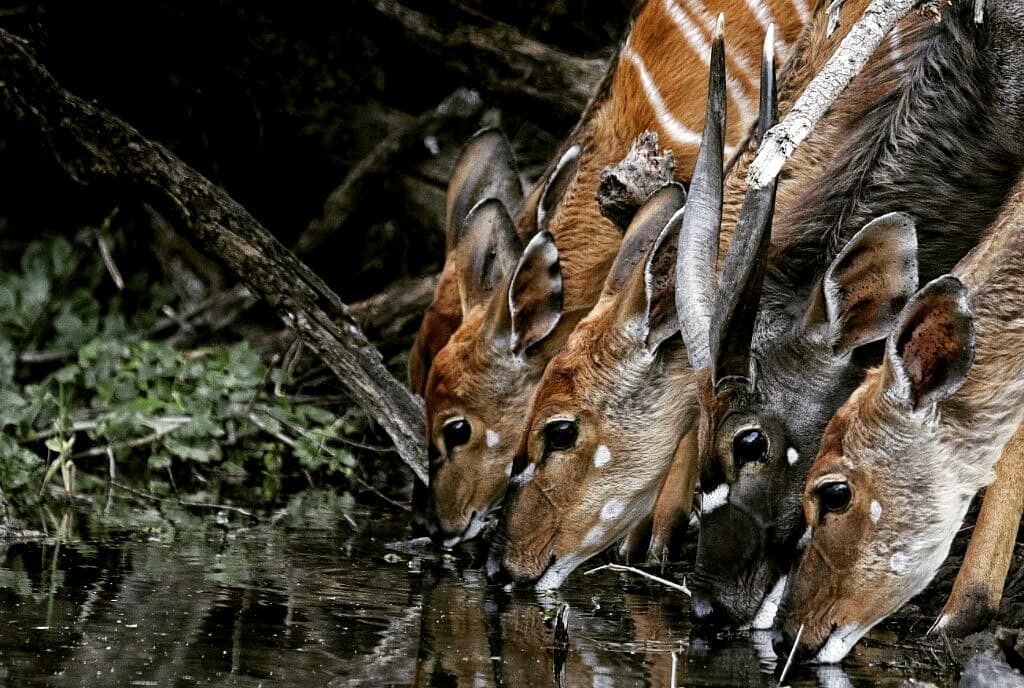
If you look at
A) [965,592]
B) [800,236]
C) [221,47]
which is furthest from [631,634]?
[221,47]

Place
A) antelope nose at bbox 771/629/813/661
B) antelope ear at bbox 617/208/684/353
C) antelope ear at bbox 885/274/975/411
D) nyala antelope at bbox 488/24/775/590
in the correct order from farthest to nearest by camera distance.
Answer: nyala antelope at bbox 488/24/775/590, antelope ear at bbox 617/208/684/353, antelope nose at bbox 771/629/813/661, antelope ear at bbox 885/274/975/411

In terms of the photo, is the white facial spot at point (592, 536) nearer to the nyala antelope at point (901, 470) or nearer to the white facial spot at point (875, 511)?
the nyala antelope at point (901, 470)

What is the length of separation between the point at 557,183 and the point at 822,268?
6.35 feet

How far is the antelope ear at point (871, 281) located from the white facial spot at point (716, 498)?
1.95 feet

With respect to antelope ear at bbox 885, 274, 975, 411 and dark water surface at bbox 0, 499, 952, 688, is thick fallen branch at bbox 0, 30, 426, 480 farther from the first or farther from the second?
antelope ear at bbox 885, 274, 975, 411

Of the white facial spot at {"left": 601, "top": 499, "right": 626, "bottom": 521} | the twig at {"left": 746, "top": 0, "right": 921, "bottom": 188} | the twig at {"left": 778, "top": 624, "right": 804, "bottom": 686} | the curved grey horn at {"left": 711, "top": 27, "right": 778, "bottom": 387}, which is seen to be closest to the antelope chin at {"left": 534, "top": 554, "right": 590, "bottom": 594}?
the white facial spot at {"left": 601, "top": 499, "right": 626, "bottom": 521}

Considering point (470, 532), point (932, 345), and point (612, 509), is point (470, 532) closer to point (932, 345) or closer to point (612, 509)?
point (612, 509)

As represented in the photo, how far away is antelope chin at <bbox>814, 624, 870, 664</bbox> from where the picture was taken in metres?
4.79

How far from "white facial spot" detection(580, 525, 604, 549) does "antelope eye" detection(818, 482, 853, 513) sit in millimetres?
1436

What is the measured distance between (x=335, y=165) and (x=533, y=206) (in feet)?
10.7

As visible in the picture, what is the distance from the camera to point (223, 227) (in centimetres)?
738

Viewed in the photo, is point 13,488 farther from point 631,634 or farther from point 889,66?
point 889,66

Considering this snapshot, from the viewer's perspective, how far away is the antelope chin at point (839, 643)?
15.7 ft

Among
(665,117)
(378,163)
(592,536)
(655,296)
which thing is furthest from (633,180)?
(378,163)
